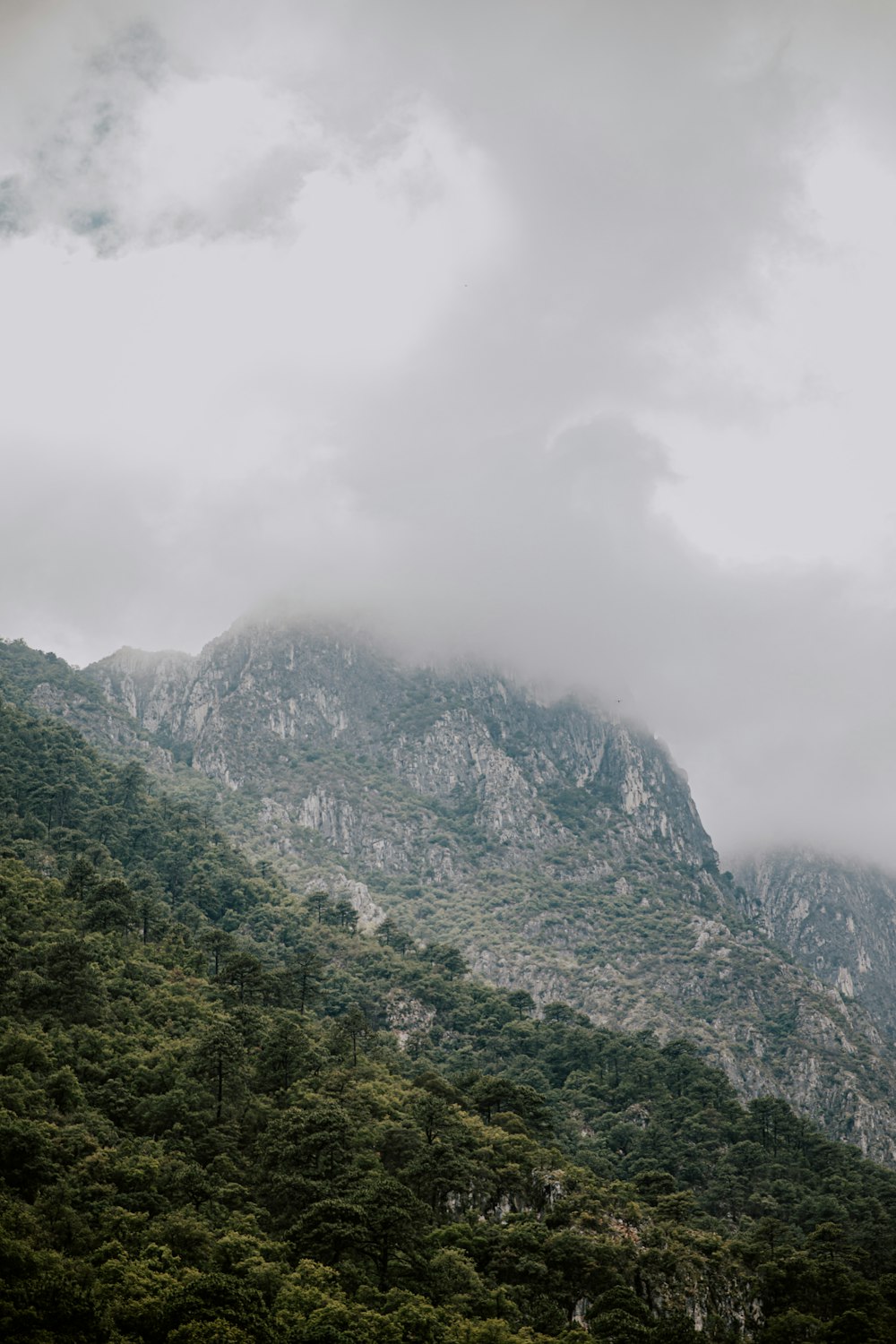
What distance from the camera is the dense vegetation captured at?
57.2 meters

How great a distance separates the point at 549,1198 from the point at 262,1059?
93.6 ft

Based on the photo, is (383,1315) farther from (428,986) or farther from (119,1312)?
(428,986)

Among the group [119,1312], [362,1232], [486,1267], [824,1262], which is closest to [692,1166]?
[824,1262]

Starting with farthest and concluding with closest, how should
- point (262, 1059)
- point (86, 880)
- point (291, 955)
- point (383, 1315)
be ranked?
point (291, 955) < point (86, 880) < point (262, 1059) < point (383, 1315)

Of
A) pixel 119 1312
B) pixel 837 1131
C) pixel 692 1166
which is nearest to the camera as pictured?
pixel 119 1312

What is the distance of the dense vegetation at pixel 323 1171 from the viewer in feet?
188

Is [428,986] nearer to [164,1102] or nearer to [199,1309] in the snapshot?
[164,1102]

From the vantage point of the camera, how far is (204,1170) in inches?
2744

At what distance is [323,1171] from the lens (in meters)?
73.9

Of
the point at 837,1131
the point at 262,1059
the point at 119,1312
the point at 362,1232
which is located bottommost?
the point at 119,1312

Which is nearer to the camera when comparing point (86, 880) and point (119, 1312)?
point (119, 1312)

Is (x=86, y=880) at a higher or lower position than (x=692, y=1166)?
higher

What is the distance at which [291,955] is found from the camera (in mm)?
149625

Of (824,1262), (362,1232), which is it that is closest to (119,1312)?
(362,1232)
